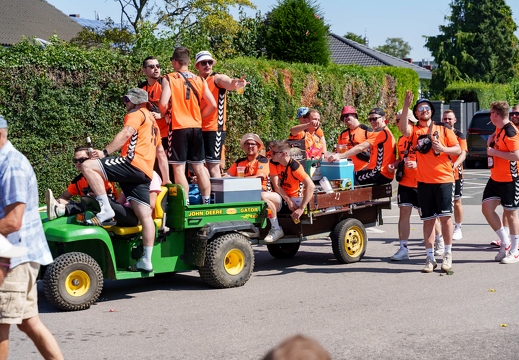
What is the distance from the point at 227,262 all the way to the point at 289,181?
146 cm

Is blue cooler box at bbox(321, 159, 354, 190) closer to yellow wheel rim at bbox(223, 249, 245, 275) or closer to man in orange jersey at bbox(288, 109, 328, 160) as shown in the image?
man in orange jersey at bbox(288, 109, 328, 160)

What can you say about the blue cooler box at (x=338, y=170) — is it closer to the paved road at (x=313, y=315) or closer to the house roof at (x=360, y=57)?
the paved road at (x=313, y=315)

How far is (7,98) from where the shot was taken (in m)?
12.3

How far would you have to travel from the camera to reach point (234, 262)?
905cm

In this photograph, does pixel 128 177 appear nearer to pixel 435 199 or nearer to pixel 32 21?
pixel 435 199

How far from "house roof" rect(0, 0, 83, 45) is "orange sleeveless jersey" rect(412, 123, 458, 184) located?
2514 cm

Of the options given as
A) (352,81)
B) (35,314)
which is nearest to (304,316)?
(35,314)

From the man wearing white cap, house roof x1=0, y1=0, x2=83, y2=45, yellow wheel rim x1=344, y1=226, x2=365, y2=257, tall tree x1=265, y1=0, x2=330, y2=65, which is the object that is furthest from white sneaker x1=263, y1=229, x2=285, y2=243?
house roof x1=0, y1=0, x2=83, y2=45

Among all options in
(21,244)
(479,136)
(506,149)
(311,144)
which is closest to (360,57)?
(479,136)

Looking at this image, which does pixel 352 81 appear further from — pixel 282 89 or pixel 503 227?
pixel 503 227

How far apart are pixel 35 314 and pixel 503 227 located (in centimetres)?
721

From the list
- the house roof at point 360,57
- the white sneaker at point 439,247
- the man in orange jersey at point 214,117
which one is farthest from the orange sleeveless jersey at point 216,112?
the house roof at point 360,57

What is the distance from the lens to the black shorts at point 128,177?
8289 millimetres

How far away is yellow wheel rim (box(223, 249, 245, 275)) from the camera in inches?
353
